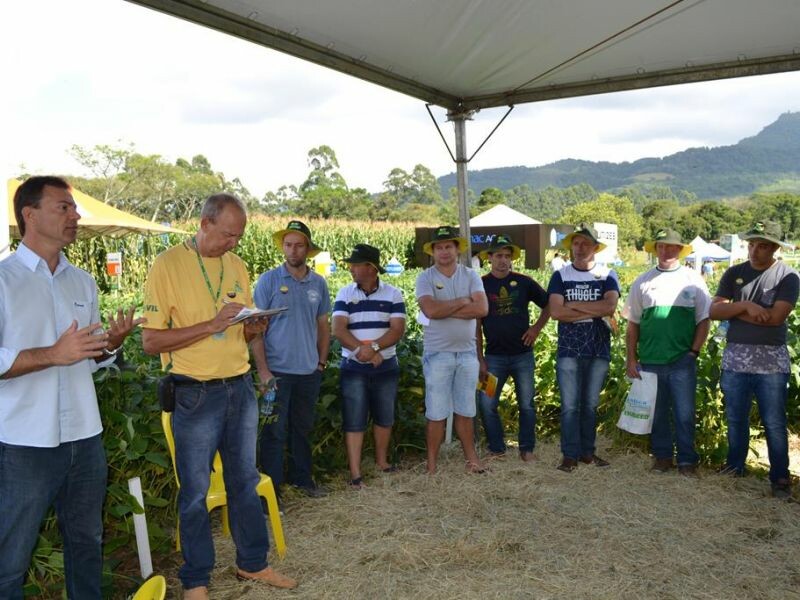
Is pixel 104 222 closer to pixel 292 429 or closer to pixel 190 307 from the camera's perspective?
pixel 292 429

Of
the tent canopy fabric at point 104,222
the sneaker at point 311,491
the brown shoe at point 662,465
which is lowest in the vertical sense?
the brown shoe at point 662,465

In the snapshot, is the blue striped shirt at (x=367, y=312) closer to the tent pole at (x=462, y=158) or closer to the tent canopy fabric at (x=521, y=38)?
the tent pole at (x=462, y=158)

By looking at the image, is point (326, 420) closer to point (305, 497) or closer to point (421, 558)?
point (305, 497)

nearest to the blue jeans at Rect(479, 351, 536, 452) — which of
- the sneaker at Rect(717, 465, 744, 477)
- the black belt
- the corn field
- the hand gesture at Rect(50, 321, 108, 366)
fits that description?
the corn field

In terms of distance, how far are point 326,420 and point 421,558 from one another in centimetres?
178

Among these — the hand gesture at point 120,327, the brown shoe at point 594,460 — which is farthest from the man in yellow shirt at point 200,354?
the brown shoe at point 594,460

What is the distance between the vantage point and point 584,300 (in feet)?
17.9

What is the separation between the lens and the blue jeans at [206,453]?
3.20m

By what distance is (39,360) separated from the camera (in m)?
2.45

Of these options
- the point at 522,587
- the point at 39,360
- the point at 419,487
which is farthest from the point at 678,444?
the point at 39,360

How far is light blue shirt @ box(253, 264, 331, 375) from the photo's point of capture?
4676mm

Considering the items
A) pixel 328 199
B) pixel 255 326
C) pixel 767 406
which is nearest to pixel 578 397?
pixel 767 406

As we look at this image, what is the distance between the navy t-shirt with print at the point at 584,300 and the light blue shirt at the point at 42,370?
364 centimetres

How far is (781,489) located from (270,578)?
11.6 feet
